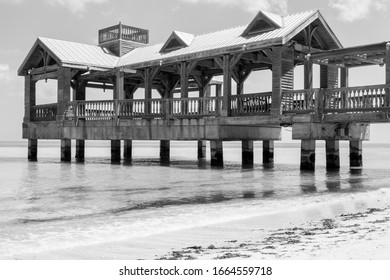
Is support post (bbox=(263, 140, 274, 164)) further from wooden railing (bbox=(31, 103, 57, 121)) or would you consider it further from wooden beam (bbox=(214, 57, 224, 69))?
wooden railing (bbox=(31, 103, 57, 121))

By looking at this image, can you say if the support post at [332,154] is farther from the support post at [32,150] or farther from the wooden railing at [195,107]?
the support post at [32,150]

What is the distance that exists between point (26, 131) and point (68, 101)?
14.8 feet

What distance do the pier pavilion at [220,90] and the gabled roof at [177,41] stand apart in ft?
0.16

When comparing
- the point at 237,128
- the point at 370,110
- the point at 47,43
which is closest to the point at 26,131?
the point at 47,43

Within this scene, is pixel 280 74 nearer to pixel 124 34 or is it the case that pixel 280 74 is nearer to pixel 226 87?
pixel 226 87

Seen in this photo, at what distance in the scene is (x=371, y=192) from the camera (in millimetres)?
14703

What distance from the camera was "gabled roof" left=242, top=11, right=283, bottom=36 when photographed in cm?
2225

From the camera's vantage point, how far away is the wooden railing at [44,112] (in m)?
30.0

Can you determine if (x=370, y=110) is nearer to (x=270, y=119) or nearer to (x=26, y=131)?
(x=270, y=119)

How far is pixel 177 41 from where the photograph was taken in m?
26.9

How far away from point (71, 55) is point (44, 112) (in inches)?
144

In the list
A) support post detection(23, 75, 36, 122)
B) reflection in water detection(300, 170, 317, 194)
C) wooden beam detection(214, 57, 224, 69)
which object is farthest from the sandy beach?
support post detection(23, 75, 36, 122)

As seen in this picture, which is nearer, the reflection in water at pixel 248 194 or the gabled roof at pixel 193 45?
the reflection in water at pixel 248 194

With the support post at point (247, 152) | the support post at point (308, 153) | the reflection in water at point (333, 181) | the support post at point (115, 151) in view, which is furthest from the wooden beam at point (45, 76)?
the reflection in water at point (333, 181)
